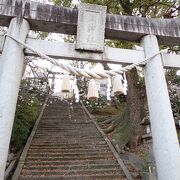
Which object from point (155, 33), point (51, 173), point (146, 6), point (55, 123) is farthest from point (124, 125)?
point (155, 33)

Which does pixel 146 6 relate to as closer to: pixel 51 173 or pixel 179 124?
pixel 179 124

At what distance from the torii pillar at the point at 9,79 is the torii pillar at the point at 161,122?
2424 millimetres

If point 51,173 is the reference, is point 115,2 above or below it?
above

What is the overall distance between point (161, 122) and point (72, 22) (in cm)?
249

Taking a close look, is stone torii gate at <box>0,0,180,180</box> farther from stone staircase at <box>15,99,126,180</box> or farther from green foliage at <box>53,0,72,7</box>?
green foliage at <box>53,0,72,7</box>

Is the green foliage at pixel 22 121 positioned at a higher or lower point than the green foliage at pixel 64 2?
lower

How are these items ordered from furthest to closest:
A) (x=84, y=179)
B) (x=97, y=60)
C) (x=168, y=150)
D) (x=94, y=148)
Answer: (x=94, y=148)
(x=84, y=179)
(x=97, y=60)
(x=168, y=150)

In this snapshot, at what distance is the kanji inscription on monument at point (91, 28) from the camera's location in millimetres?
4137

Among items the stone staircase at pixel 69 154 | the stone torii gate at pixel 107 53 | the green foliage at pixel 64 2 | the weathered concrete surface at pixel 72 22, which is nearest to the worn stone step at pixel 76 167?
the stone staircase at pixel 69 154

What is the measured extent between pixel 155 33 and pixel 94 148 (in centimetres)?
562

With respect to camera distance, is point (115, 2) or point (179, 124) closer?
point (179, 124)

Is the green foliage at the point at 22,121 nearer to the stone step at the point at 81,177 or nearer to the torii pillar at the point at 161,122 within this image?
the stone step at the point at 81,177

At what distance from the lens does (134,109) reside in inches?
372

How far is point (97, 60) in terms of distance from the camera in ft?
13.7
